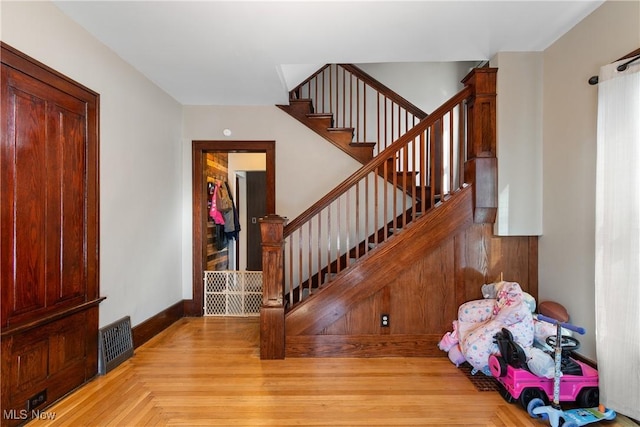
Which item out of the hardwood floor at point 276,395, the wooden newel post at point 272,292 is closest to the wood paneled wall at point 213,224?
the hardwood floor at point 276,395

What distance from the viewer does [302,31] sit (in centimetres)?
253

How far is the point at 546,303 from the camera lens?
8.80 feet

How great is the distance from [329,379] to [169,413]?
1.10 m

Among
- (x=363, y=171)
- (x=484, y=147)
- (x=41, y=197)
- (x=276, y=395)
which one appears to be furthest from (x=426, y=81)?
(x=41, y=197)

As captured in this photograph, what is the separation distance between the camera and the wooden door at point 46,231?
191cm

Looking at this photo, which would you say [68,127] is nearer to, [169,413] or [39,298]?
[39,298]

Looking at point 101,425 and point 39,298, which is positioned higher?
point 39,298

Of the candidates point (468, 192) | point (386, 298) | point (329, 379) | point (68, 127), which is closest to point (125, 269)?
point (68, 127)

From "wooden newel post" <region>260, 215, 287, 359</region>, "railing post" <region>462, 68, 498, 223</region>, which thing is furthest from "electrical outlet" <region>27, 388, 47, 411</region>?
"railing post" <region>462, 68, 498, 223</region>

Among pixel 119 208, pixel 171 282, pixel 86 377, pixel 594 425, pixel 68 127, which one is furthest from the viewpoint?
pixel 171 282

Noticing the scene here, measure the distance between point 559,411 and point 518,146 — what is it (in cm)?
201

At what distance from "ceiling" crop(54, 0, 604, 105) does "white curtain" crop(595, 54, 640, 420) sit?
76 cm

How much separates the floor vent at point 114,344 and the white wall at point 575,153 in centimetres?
359

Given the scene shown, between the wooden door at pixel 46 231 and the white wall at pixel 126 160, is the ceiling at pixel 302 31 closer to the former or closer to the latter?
the white wall at pixel 126 160
